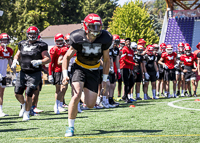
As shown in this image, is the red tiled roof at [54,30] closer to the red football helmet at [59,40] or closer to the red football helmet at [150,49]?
the red football helmet at [150,49]

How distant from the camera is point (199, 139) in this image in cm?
486

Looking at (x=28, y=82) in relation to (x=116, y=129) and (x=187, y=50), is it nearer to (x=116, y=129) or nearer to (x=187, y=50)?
(x=116, y=129)

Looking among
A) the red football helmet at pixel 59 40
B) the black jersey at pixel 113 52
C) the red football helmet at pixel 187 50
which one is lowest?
Result: the red football helmet at pixel 187 50

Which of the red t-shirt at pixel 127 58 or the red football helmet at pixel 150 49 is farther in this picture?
the red football helmet at pixel 150 49

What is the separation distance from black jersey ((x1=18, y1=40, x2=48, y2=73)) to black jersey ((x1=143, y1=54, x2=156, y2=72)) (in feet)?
19.8

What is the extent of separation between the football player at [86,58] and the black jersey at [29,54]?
6.52ft

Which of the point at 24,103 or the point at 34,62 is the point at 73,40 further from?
the point at 24,103

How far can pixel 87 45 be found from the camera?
5457mm

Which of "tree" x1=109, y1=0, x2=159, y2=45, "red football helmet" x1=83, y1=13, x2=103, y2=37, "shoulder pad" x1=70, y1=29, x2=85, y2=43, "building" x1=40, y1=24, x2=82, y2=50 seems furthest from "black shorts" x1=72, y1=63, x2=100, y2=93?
"building" x1=40, y1=24, x2=82, y2=50

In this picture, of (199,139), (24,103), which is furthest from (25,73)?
(199,139)

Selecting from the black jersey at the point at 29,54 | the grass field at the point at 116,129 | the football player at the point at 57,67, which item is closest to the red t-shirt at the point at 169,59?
the grass field at the point at 116,129

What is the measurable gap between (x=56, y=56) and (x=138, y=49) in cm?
427

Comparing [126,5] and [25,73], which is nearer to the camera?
[25,73]

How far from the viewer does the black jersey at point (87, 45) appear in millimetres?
5416
